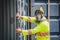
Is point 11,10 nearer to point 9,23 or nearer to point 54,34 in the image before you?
point 9,23

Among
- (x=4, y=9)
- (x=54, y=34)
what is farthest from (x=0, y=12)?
(x=54, y=34)

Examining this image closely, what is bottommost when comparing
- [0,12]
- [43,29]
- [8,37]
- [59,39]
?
[59,39]

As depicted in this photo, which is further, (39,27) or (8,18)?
(39,27)

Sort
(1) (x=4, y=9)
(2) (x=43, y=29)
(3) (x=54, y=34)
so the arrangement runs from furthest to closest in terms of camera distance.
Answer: (3) (x=54, y=34) < (2) (x=43, y=29) < (1) (x=4, y=9)

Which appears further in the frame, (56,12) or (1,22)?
(56,12)

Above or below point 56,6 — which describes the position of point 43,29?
below

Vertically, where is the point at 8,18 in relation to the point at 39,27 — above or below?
above

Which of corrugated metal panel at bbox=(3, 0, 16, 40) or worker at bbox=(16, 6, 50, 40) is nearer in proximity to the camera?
corrugated metal panel at bbox=(3, 0, 16, 40)

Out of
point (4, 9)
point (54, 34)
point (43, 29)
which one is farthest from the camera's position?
point (54, 34)

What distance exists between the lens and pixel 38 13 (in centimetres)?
273

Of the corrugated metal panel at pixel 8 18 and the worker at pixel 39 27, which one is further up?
the corrugated metal panel at pixel 8 18

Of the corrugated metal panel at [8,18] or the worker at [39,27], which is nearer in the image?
the corrugated metal panel at [8,18]

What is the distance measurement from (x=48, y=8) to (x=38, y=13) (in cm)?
144

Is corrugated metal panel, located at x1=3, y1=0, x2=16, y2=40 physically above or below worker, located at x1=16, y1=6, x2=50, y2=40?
above
